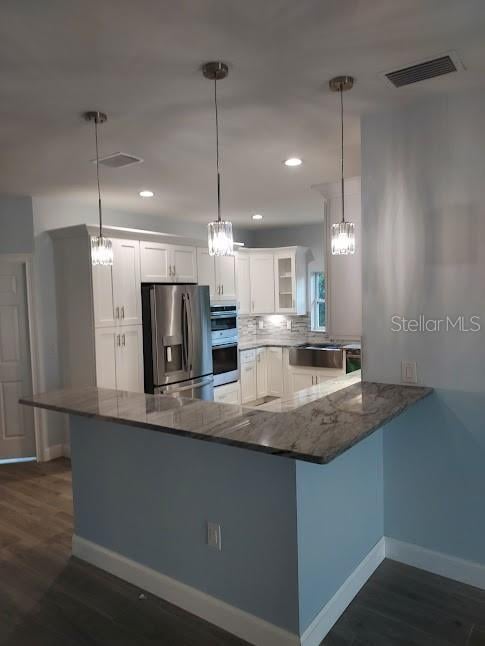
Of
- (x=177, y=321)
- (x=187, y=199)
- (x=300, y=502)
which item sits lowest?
(x=300, y=502)

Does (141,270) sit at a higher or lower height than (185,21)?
lower

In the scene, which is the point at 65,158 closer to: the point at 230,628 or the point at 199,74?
the point at 199,74

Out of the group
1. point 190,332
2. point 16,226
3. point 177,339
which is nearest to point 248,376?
point 190,332

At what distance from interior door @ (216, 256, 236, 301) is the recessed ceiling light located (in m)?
2.14

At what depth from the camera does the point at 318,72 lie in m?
2.05

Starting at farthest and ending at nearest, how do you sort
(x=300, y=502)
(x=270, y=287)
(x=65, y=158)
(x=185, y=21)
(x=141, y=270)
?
(x=270, y=287) < (x=141, y=270) < (x=65, y=158) < (x=300, y=502) < (x=185, y=21)

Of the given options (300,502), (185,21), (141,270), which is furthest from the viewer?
(141,270)

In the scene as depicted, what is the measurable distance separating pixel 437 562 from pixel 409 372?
1.03 metres

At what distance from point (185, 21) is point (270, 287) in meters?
4.89

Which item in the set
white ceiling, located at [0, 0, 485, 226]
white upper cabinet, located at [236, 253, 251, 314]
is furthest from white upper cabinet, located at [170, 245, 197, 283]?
white ceiling, located at [0, 0, 485, 226]

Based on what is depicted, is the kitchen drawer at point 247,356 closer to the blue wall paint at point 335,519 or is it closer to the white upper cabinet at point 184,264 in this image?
the white upper cabinet at point 184,264

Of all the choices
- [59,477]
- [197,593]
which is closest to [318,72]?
[197,593]

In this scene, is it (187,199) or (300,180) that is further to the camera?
(187,199)

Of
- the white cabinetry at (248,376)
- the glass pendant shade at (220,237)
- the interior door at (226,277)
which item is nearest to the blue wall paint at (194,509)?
the glass pendant shade at (220,237)
